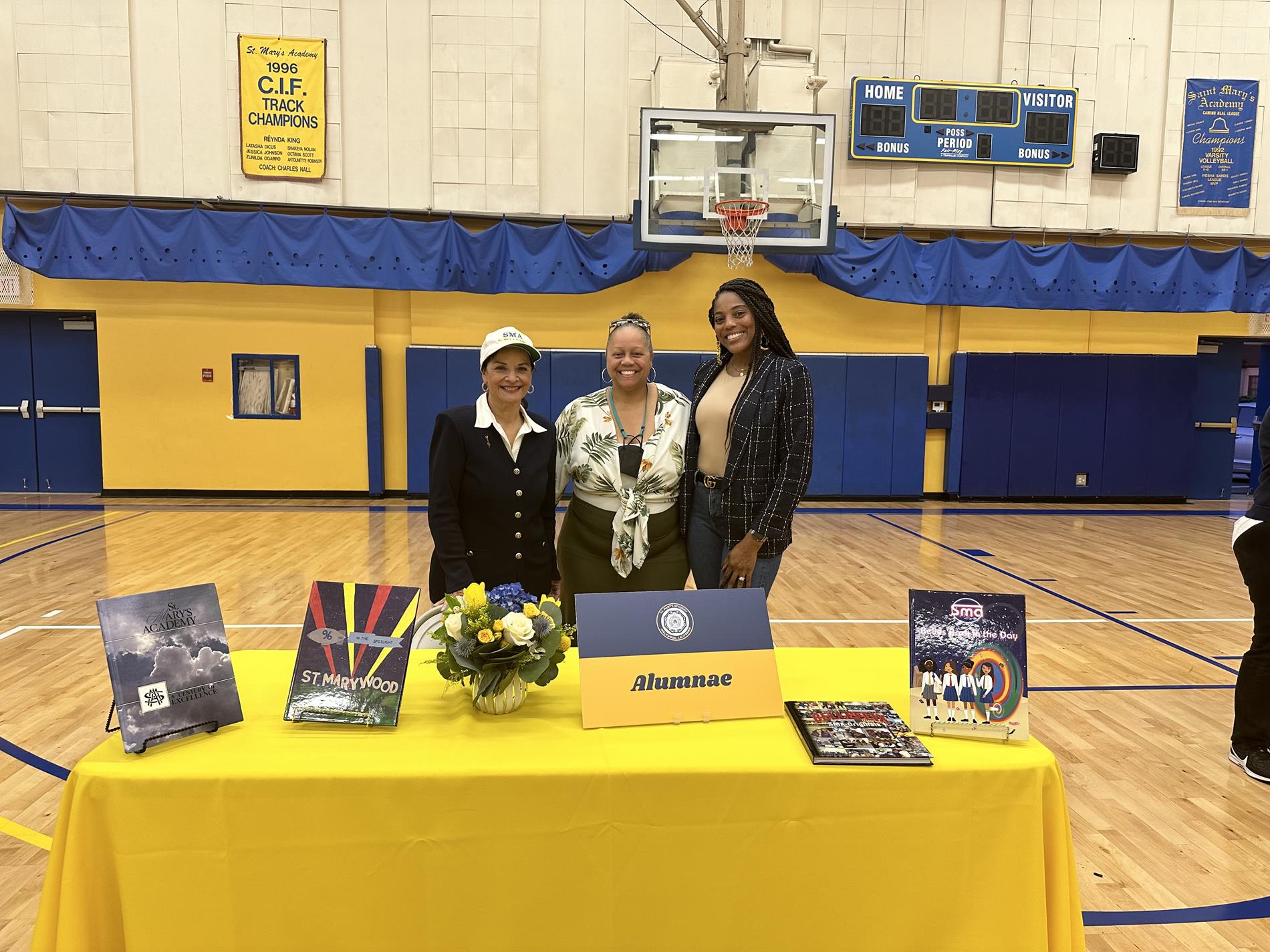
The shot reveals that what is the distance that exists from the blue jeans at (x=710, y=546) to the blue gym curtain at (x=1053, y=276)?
803 cm

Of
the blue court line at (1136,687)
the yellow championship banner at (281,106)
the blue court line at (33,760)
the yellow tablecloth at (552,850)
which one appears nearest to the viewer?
the yellow tablecloth at (552,850)

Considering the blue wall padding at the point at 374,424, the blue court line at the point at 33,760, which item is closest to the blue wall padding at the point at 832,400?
the blue wall padding at the point at 374,424

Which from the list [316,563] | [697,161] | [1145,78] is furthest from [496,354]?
[1145,78]

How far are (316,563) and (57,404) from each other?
599cm

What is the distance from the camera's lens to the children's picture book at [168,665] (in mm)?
1494

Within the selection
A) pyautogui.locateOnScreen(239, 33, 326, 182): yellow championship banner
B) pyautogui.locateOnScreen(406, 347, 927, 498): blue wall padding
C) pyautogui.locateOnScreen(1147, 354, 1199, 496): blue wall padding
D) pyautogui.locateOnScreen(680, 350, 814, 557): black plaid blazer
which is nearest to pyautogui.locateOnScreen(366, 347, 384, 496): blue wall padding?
pyautogui.locateOnScreen(406, 347, 927, 498): blue wall padding

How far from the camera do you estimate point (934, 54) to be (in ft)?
33.0

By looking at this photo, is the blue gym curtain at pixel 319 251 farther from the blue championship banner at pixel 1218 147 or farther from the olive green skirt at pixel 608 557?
the olive green skirt at pixel 608 557

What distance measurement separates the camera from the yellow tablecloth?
4.62 ft

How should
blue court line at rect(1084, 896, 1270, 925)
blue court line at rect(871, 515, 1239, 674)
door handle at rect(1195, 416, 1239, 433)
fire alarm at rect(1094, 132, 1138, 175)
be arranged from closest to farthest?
blue court line at rect(1084, 896, 1270, 925)
blue court line at rect(871, 515, 1239, 674)
fire alarm at rect(1094, 132, 1138, 175)
door handle at rect(1195, 416, 1239, 433)

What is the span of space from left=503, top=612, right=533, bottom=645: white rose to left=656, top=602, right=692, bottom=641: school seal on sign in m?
0.27

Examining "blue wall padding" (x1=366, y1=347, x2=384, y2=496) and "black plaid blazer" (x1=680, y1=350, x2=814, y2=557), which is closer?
"black plaid blazer" (x1=680, y1=350, x2=814, y2=557)

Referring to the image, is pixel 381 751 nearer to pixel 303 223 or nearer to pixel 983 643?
pixel 983 643

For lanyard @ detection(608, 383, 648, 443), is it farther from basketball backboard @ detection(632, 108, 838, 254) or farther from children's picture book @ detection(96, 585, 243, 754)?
Result: basketball backboard @ detection(632, 108, 838, 254)
